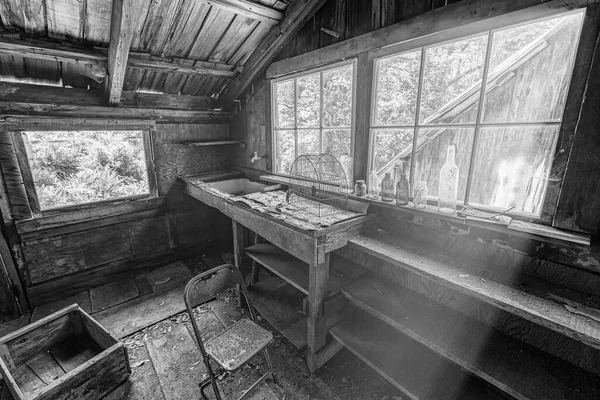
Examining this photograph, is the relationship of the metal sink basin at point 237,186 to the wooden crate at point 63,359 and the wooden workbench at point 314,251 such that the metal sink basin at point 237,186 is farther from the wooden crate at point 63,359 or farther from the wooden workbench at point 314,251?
the wooden crate at point 63,359

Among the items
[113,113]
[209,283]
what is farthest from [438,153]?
[113,113]

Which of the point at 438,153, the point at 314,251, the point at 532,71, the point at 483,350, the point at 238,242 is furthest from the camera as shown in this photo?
the point at 238,242

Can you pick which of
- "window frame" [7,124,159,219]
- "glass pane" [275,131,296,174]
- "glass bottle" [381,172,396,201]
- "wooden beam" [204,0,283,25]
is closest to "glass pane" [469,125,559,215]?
"glass bottle" [381,172,396,201]

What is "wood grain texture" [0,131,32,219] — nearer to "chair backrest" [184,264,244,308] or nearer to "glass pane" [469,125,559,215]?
"chair backrest" [184,264,244,308]

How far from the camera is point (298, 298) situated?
290cm

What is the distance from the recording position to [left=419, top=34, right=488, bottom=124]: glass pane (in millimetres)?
1900

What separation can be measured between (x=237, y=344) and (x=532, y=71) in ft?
8.81

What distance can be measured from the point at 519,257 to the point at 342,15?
241cm

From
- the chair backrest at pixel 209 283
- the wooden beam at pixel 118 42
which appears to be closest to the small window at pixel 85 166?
the wooden beam at pixel 118 42

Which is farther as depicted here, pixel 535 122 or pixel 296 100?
pixel 296 100

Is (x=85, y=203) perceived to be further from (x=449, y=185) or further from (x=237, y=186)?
(x=449, y=185)

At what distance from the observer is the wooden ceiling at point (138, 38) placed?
7.68 feet

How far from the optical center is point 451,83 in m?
2.00

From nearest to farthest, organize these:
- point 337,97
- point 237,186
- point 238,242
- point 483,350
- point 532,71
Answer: point 483,350 < point 532,71 < point 337,97 < point 238,242 < point 237,186
